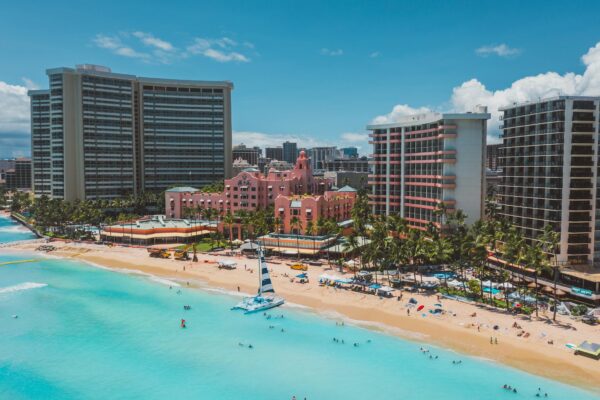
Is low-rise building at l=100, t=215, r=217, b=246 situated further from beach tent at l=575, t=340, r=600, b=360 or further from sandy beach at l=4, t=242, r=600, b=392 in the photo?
beach tent at l=575, t=340, r=600, b=360

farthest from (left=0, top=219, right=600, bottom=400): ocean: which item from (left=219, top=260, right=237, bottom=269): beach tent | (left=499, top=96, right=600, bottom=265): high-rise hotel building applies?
(left=499, top=96, right=600, bottom=265): high-rise hotel building

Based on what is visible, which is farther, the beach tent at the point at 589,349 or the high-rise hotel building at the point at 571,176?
the high-rise hotel building at the point at 571,176

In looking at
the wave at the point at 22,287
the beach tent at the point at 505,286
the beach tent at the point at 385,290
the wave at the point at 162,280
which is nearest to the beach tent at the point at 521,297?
the beach tent at the point at 505,286

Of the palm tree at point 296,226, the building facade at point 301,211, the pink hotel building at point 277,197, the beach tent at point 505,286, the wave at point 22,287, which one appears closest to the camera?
the beach tent at point 505,286

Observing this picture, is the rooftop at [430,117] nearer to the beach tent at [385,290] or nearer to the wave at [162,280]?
the beach tent at [385,290]

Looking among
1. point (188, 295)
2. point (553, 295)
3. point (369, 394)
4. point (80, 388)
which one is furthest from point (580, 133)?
point (80, 388)

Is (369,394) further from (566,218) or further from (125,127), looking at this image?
(125,127)

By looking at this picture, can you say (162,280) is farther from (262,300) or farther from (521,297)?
(521,297)

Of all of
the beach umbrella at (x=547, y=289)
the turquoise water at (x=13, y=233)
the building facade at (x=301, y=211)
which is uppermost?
the building facade at (x=301, y=211)

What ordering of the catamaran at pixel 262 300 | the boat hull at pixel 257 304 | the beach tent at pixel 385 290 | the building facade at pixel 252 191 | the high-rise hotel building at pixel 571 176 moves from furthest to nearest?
1. the building facade at pixel 252 191
2. the beach tent at pixel 385 290
3. the high-rise hotel building at pixel 571 176
4. the catamaran at pixel 262 300
5. the boat hull at pixel 257 304
